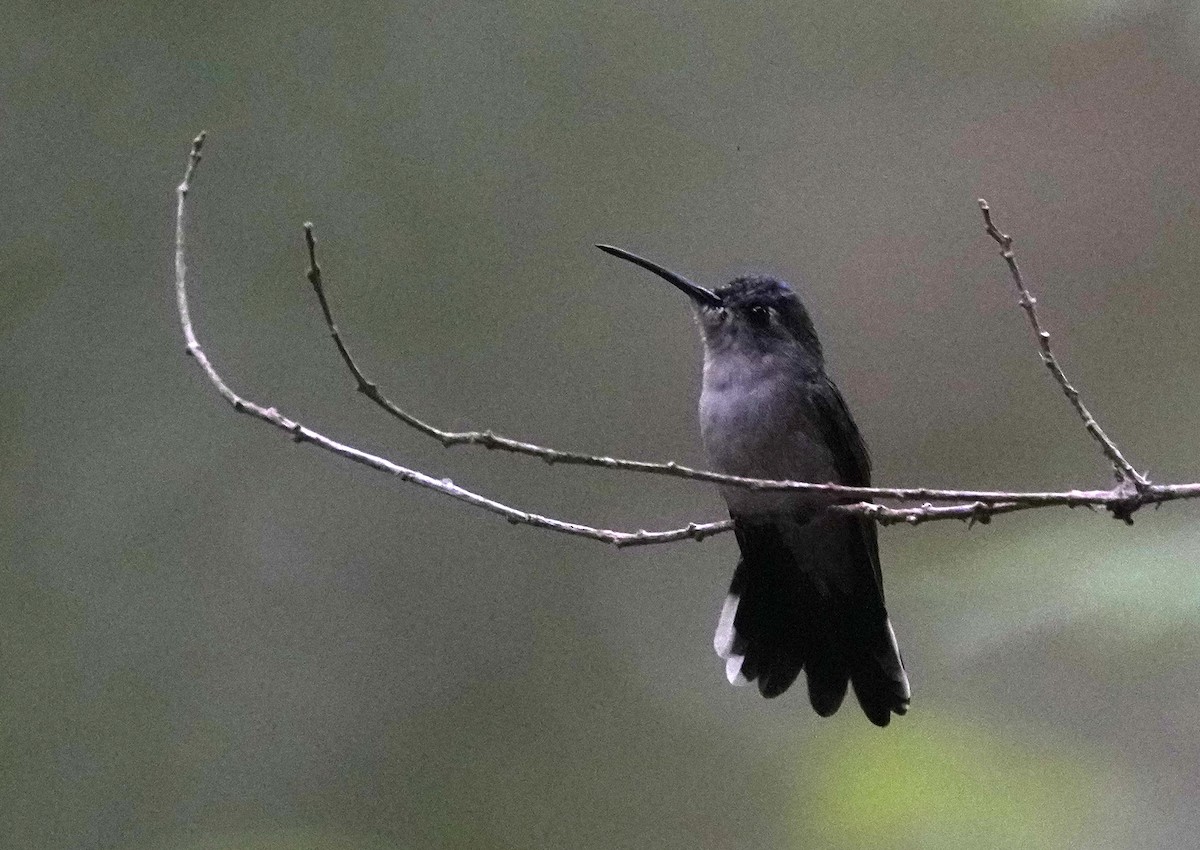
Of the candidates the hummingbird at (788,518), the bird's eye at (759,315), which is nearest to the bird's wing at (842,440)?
the hummingbird at (788,518)

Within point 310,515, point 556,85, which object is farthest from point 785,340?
point 310,515

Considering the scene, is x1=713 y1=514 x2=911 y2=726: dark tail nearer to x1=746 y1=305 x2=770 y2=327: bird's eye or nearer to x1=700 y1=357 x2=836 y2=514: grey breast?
x1=700 y1=357 x2=836 y2=514: grey breast

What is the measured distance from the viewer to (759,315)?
2111 millimetres

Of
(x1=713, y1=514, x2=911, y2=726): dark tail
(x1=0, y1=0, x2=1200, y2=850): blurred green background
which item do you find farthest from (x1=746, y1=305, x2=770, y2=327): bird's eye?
(x1=0, y1=0, x2=1200, y2=850): blurred green background

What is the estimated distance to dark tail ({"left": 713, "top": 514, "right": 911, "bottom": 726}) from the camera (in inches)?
81.4

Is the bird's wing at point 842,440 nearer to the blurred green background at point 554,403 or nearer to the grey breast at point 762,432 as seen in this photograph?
the grey breast at point 762,432

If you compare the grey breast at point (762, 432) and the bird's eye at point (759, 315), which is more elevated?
the bird's eye at point (759, 315)

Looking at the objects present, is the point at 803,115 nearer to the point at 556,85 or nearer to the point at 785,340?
the point at 556,85

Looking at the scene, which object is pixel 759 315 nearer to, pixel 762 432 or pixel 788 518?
pixel 762 432

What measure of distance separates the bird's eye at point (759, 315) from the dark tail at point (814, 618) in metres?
0.33

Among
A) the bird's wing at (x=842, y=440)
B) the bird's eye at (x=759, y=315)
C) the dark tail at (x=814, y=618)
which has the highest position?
the bird's eye at (x=759, y=315)

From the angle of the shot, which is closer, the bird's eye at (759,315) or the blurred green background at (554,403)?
the bird's eye at (759,315)

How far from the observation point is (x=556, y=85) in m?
2.84

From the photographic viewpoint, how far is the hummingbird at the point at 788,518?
2031 mm
